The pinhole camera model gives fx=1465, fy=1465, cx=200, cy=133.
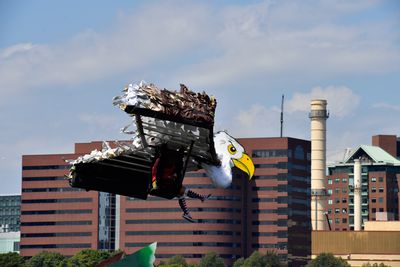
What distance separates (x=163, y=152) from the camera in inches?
3575

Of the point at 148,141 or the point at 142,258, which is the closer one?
the point at 148,141

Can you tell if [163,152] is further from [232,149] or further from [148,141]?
[232,149]

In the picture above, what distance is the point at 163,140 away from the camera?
90750mm

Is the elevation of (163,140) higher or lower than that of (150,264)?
higher

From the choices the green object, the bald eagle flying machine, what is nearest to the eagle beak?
the bald eagle flying machine

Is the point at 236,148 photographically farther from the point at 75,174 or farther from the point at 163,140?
the point at 75,174

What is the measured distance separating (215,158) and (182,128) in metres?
3.51

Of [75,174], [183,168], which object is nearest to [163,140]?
[183,168]

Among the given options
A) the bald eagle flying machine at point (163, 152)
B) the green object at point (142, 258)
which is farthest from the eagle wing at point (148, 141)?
the green object at point (142, 258)

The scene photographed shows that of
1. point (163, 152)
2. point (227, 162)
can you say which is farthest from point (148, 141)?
point (227, 162)

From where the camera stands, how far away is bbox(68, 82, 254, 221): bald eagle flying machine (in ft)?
281

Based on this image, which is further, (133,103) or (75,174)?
(75,174)

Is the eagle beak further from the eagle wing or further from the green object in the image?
the green object

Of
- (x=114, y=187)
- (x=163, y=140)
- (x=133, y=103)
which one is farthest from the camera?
(x=114, y=187)
